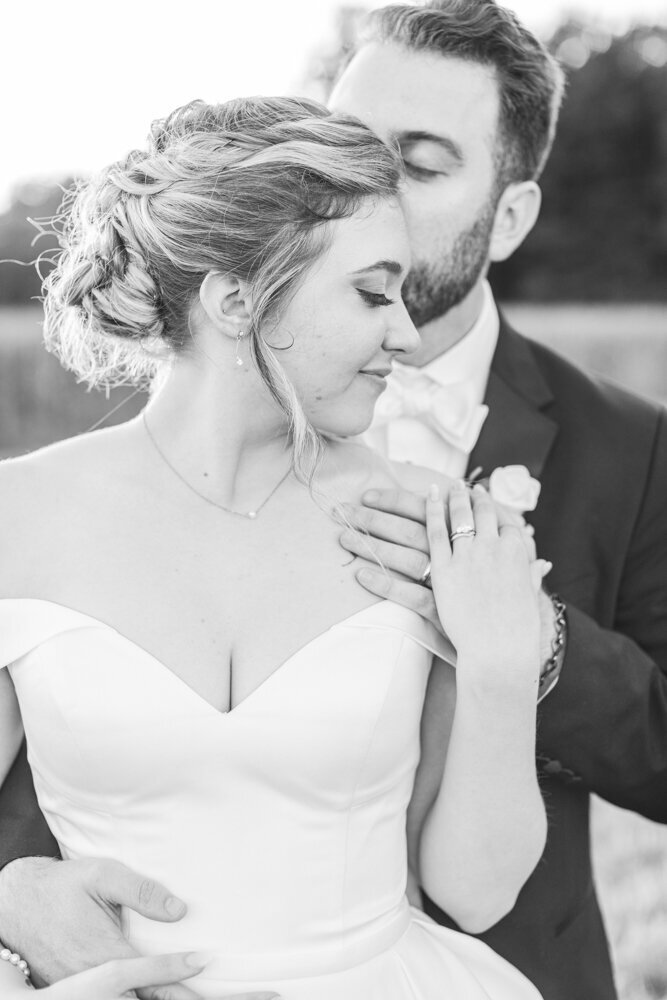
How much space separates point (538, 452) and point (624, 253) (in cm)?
3582

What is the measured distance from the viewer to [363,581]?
7.41 feet

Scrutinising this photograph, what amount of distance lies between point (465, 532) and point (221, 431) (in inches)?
21.6

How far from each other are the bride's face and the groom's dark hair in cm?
109

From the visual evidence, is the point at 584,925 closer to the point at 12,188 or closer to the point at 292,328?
the point at 292,328

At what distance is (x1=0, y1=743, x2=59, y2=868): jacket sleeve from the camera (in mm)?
2307

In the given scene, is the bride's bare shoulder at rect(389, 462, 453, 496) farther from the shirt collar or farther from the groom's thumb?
the groom's thumb

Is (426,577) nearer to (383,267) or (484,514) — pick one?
(484,514)

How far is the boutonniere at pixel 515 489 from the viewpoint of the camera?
2.67 m

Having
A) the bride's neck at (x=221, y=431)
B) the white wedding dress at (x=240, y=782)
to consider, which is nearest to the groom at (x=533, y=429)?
the white wedding dress at (x=240, y=782)

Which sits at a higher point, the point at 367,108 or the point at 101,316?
the point at 367,108

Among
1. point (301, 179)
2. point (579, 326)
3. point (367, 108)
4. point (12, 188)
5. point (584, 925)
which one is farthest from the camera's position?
point (12, 188)

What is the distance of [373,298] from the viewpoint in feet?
7.29

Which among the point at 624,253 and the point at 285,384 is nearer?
the point at 285,384

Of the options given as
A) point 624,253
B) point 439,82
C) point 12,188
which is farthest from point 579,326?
point 12,188
